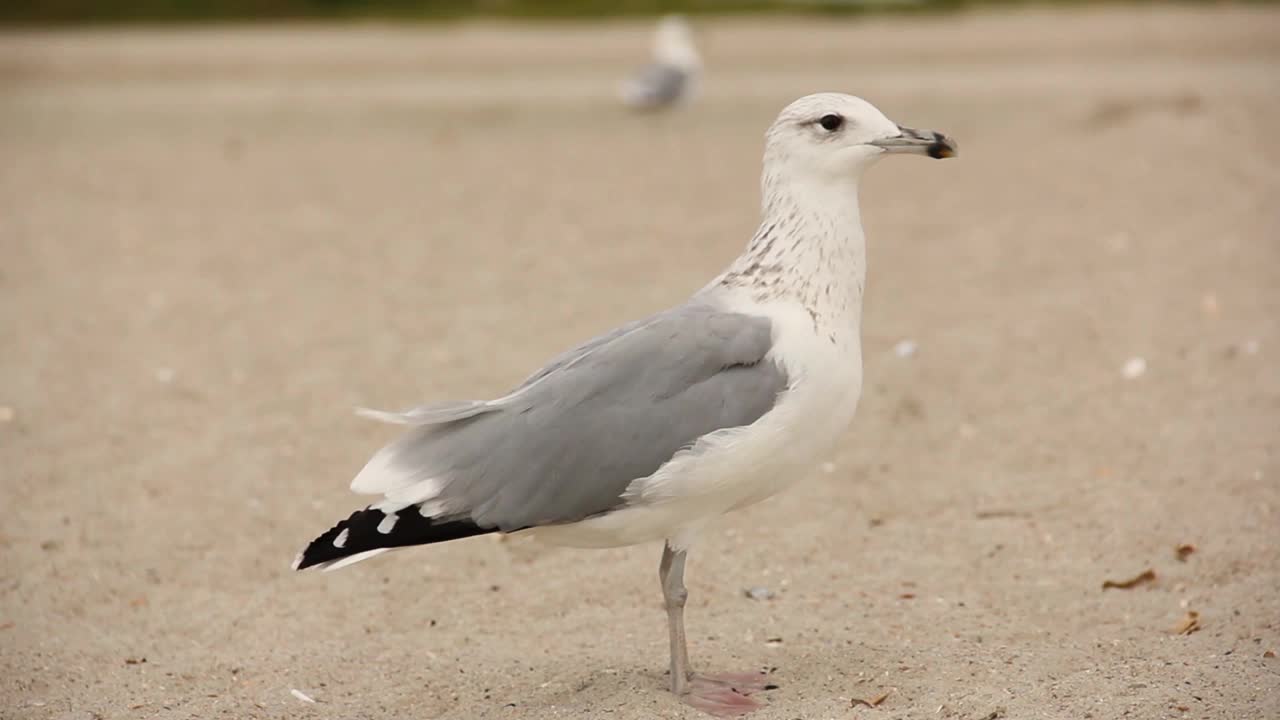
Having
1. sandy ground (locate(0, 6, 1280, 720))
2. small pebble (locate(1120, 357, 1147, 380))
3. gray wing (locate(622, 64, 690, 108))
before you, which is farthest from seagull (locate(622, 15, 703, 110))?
small pebble (locate(1120, 357, 1147, 380))

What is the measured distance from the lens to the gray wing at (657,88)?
44.7ft

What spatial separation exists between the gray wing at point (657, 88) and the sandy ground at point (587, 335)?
0.81 ft

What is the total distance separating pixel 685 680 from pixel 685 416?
0.74 metres

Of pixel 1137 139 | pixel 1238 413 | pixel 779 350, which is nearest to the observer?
pixel 779 350

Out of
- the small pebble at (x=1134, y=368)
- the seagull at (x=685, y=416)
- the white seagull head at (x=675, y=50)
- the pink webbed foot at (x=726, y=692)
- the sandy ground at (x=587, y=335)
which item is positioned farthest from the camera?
the white seagull head at (x=675, y=50)

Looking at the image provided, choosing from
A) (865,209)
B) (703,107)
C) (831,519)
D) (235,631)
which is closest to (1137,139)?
(865,209)

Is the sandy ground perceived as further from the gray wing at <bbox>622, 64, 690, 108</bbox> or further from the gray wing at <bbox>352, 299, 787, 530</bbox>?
the gray wing at <bbox>352, 299, 787, 530</bbox>

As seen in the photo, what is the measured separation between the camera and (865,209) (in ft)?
32.2

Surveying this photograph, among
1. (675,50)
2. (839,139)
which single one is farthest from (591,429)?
(675,50)

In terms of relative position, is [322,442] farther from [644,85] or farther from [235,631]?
[644,85]

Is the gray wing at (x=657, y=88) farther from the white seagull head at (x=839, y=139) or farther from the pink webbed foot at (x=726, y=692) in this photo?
the pink webbed foot at (x=726, y=692)

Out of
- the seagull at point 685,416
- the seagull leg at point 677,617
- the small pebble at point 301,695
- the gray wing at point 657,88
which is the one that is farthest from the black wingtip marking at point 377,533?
the gray wing at point 657,88

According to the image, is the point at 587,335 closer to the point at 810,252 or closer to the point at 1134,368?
the point at 1134,368

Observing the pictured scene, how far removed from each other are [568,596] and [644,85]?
30.3 feet
